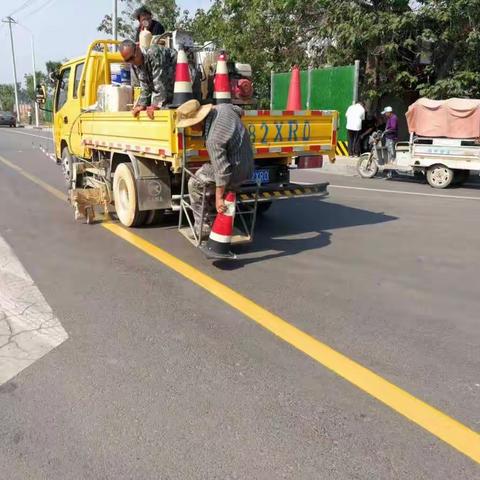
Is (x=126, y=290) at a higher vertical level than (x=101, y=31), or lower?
lower

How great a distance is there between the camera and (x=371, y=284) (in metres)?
5.04

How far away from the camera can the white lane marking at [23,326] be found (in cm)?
354

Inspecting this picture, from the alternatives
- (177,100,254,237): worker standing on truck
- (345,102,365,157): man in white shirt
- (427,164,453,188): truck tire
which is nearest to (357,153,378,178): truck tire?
(427,164,453,188): truck tire

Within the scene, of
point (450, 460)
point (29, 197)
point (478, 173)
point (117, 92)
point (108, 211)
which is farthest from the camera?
point (478, 173)

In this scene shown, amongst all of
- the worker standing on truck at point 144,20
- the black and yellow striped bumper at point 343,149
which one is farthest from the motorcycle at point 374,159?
the worker standing on truck at point 144,20

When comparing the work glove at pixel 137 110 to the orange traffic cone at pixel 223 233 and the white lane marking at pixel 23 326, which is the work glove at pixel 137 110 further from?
the white lane marking at pixel 23 326

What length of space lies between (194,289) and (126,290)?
61 centimetres

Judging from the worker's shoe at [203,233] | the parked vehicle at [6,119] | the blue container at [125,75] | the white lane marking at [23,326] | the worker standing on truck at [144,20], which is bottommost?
the white lane marking at [23,326]

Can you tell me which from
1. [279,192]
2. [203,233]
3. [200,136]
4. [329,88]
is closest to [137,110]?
[200,136]

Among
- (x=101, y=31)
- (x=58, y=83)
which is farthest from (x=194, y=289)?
(x=101, y=31)

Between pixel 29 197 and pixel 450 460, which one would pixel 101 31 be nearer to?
pixel 29 197

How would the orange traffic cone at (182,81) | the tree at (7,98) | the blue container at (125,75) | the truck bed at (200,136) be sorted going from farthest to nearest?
the tree at (7,98)
the blue container at (125,75)
the orange traffic cone at (182,81)
the truck bed at (200,136)

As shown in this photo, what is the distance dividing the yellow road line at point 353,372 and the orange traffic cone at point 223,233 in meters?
0.28

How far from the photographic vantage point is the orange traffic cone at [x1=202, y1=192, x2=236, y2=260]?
537cm
